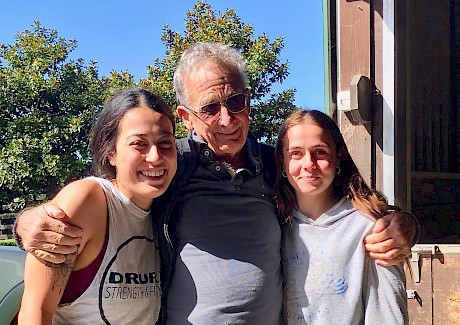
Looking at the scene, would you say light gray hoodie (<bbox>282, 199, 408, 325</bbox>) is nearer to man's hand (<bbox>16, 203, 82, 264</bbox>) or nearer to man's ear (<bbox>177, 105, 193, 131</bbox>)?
man's ear (<bbox>177, 105, 193, 131</bbox>)

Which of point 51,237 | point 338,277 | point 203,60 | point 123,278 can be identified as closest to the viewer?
point 51,237

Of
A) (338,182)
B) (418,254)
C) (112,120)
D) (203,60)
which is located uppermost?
(203,60)

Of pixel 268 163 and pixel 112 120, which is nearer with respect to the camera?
pixel 112 120

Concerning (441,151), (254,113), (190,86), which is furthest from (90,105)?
(190,86)

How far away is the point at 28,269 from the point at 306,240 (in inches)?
32.4

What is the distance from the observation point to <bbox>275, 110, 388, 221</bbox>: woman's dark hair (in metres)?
1.69

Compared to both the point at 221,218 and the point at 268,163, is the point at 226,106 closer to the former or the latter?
the point at 268,163

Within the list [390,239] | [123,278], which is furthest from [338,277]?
[123,278]

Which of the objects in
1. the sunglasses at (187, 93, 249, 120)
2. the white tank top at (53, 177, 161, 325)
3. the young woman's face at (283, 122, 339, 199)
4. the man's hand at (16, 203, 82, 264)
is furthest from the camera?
the sunglasses at (187, 93, 249, 120)

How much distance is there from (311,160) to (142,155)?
0.52 metres

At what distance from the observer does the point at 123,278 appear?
147 centimetres

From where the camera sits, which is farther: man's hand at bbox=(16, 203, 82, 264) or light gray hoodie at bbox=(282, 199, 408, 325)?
light gray hoodie at bbox=(282, 199, 408, 325)

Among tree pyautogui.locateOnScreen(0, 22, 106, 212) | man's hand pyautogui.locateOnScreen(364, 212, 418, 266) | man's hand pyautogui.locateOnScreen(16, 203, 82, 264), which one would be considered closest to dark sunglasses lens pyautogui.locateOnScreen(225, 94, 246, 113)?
man's hand pyautogui.locateOnScreen(364, 212, 418, 266)

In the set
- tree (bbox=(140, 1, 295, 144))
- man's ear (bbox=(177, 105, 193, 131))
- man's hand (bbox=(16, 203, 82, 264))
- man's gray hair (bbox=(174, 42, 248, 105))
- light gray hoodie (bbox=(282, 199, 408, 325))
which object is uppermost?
tree (bbox=(140, 1, 295, 144))
